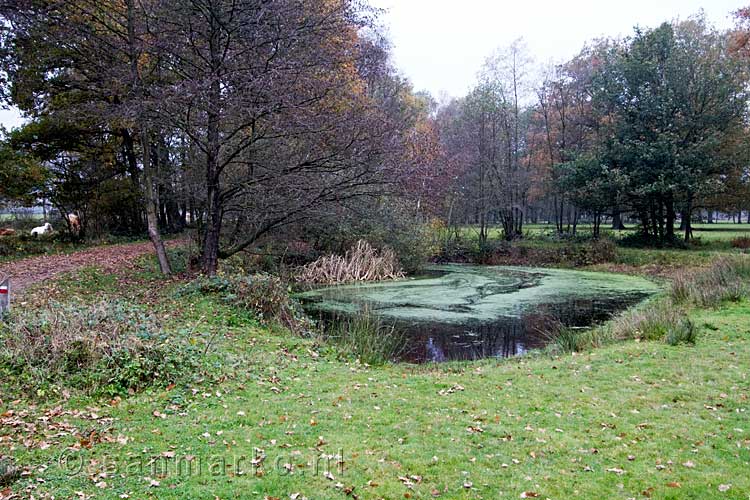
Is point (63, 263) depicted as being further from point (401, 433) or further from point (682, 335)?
point (682, 335)

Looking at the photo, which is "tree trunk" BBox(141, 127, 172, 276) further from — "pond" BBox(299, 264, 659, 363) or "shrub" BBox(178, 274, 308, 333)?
"pond" BBox(299, 264, 659, 363)

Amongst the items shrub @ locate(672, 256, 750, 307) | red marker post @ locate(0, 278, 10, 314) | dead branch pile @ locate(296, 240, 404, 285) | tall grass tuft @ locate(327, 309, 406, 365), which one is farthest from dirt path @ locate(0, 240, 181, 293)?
shrub @ locate(672, 256, 750, 307)

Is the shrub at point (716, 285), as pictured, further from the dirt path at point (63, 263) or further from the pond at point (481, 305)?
the dirt path at point (63, 263)

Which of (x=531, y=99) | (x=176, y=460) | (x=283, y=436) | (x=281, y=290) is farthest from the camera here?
(x=531, y=99)

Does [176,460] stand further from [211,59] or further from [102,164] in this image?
[102,164]

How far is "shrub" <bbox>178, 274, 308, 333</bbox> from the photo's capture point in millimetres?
9586

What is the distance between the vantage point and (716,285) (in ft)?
39.0

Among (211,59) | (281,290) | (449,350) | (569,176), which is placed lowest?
(449,350)

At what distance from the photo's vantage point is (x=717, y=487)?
3461 millimetres

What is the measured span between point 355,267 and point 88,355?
12683 millimetres

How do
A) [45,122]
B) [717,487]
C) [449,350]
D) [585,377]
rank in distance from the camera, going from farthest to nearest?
[45,122] → [449,350] → [585,377] → [717,487]

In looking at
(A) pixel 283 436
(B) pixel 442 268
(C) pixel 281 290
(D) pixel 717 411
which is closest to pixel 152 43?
(C) pixel 281 290

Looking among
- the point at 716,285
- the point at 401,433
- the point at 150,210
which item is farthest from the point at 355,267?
the point at 401,433

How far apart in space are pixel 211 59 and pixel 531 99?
22639 mm
